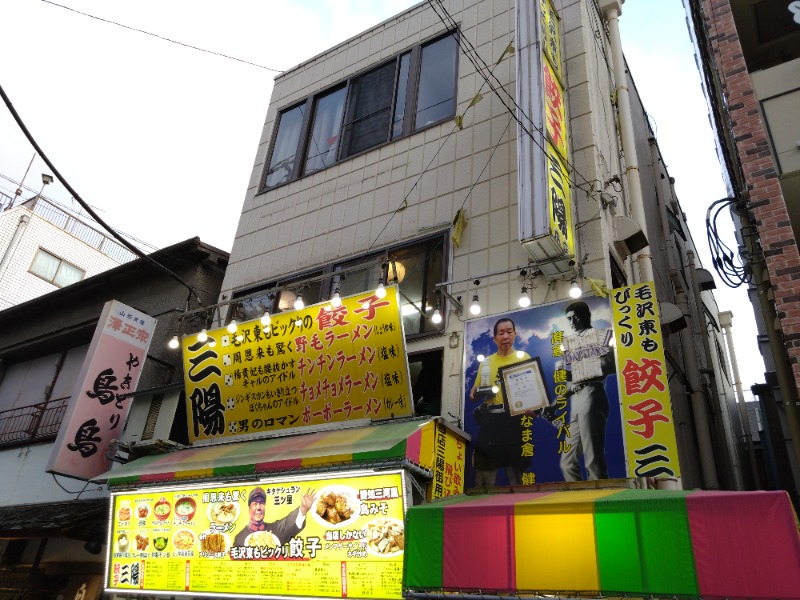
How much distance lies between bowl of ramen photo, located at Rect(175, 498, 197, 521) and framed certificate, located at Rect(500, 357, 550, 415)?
5.40m

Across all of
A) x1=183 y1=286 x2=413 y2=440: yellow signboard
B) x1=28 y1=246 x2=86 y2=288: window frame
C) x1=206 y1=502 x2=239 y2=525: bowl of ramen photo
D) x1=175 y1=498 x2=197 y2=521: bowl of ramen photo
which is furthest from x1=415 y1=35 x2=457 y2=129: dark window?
x1=28 y1=246 x2=86 y2=288: window frame

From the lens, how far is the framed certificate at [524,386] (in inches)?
343

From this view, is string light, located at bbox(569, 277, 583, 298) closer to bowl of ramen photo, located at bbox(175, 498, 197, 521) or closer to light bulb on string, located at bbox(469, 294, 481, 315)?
light bulb on string, located at bbox(469, 294, 481, 315)

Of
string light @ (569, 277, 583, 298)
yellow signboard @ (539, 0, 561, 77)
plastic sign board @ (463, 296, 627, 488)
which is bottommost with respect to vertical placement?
plastic sign board @ (463, 296, 627, 488)

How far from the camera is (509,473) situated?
8430 millimetres

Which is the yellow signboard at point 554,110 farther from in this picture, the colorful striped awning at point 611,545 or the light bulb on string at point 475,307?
the colorful striped awning at point 611,545

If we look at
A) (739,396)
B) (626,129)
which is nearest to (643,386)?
(626,129)

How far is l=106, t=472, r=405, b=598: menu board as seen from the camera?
7.73m

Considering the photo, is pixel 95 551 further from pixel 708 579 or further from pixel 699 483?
pixel 699 483

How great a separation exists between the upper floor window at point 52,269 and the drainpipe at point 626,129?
29.2m

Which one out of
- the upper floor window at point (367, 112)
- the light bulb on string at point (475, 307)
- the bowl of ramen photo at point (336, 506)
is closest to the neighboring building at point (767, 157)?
the light bulb on string at point (475, 307)

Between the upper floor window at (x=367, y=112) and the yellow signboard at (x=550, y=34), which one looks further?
the upper floor window at (x=367, y=112)

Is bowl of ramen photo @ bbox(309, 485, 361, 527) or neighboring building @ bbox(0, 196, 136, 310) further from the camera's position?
neighboring building @ bbox(0, 196, 136, 310)

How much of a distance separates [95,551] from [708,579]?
1116 centimetres
